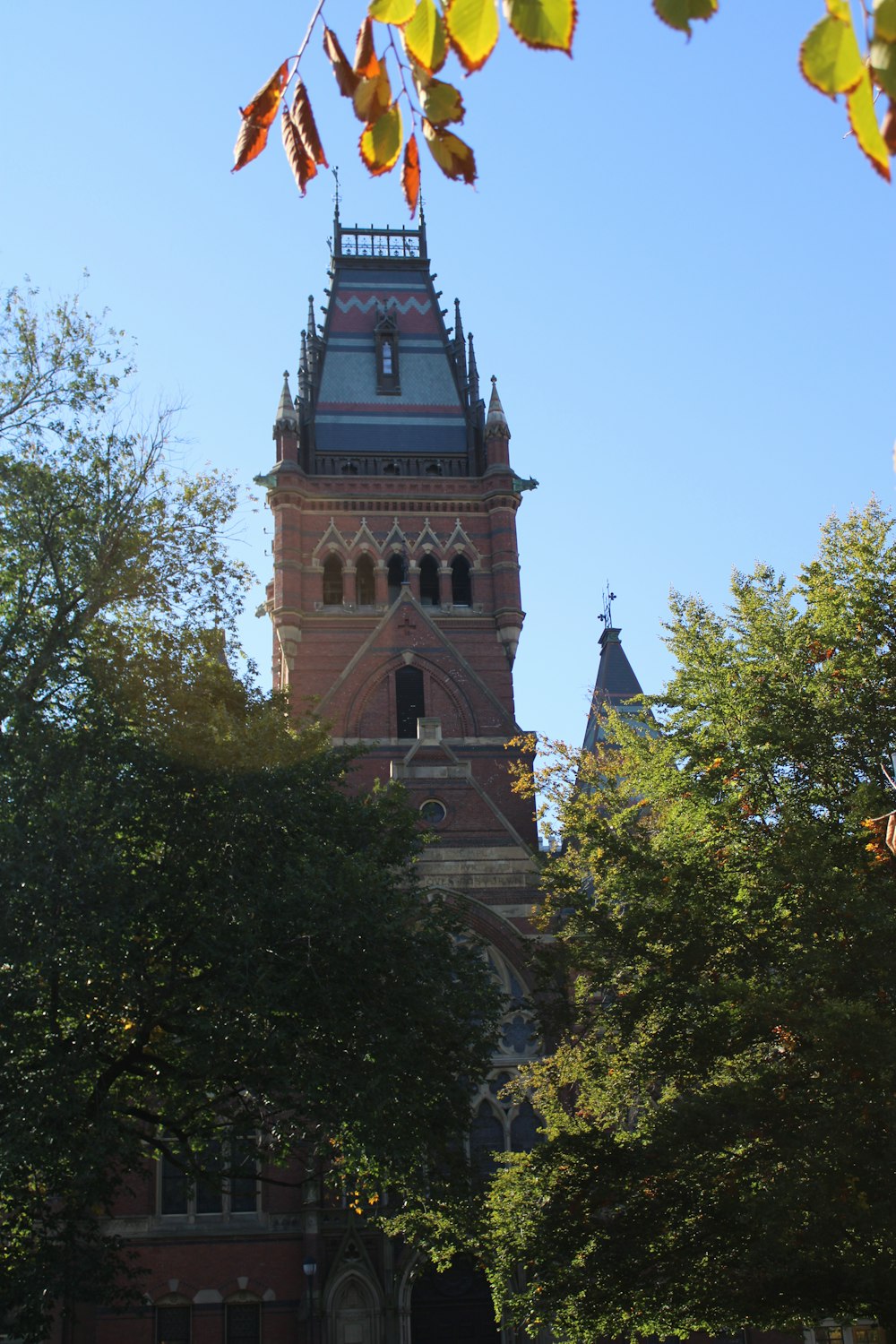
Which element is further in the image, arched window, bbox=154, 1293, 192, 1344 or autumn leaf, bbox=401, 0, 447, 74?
arched window, bbox=154, 1293, 192, 1344

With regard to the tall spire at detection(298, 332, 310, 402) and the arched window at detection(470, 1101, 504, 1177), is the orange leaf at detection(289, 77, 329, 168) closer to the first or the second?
the arched window at detection(470, 1101, 504, 1177)

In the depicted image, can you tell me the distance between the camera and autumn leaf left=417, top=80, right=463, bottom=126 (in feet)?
11.7

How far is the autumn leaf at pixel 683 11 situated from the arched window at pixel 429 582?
40039mm

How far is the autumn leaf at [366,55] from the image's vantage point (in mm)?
3580

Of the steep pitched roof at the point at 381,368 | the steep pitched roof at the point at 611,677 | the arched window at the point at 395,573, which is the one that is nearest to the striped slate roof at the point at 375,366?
the steep pitched roof at the point at 381,368

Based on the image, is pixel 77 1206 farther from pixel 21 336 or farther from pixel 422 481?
pixel 422 481

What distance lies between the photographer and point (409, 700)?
3906 centimetres

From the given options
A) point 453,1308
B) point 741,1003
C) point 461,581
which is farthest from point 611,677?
point 741,1003


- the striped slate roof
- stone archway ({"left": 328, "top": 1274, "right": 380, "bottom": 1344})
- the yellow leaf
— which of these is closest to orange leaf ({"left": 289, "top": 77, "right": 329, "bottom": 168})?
the yellow leaf

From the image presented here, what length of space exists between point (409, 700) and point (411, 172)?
35151mm

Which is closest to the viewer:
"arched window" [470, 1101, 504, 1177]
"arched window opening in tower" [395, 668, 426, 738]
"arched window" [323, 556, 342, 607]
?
"arched window" [470, 1101, 504, 1177]

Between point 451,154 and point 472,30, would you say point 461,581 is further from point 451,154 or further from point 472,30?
point 472,30

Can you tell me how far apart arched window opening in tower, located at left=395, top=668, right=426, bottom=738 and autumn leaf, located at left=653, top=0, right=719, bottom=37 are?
35.3 metres

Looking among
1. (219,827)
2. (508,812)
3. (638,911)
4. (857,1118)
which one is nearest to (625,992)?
(638,911)
